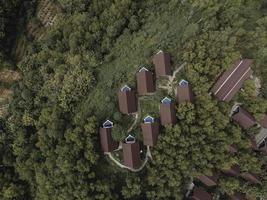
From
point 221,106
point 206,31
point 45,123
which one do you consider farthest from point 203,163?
point 45,123

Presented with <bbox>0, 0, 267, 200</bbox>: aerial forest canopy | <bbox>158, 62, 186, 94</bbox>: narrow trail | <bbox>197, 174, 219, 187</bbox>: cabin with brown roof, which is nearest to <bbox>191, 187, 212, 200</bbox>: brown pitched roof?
<bbox>197, 174, 219, 187</bbox>: cabin with brown roof

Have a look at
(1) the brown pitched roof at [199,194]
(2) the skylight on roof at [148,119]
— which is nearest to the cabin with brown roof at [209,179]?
(1) the brown pitched roof at [199,194]

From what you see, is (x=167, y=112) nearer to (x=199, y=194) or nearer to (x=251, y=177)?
(x=199, y=194)

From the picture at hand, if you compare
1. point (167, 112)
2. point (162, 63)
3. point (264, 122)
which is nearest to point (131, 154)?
point (167, 112)

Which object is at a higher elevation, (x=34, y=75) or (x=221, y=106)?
(x=34, y=75)

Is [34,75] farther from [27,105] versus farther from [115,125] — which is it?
[115,125]

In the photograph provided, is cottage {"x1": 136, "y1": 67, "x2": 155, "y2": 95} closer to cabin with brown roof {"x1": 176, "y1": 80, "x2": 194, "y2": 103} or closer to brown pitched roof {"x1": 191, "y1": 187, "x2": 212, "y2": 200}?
cabin with brown roof {"x1": 176, "y1": 80, "x2": 194, "y2": 103}
